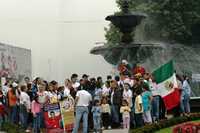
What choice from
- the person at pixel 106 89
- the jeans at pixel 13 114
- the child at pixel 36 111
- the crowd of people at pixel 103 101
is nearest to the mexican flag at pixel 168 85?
the crowd of people at pixel 103 101

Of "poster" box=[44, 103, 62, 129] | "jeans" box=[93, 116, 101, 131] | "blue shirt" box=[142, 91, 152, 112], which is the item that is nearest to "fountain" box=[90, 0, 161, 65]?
"blue shirt" box=[142, 91, 152, 112]

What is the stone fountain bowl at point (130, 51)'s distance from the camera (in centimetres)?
2597

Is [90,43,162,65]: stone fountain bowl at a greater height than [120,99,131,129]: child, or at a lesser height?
greater

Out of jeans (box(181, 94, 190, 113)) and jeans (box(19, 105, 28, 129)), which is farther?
jeans (box(181, 94, 190, 113))

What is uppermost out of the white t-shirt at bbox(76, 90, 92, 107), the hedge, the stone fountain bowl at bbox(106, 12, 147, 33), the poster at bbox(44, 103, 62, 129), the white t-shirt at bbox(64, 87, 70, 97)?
the stone fountain bowl at bbox(106, 12, 147, 33)

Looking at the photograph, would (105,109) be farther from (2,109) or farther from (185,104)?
(2,109)

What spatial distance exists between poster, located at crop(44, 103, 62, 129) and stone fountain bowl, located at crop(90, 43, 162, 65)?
5319 millimetres

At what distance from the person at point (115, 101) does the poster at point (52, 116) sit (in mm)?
1788

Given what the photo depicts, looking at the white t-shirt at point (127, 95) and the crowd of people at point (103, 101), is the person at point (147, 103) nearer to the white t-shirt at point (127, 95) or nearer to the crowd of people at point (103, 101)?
the crowd of people at point (103, 101)

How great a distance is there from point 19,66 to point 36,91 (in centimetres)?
1058

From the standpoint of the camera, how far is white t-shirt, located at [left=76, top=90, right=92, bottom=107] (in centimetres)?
2012

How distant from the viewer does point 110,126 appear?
21.8 meters

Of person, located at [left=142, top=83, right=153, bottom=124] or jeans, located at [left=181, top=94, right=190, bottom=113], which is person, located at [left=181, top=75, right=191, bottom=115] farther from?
person, located at [left=142, top=83, right=153, bottom=124]

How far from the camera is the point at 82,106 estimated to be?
20234 millimetres
